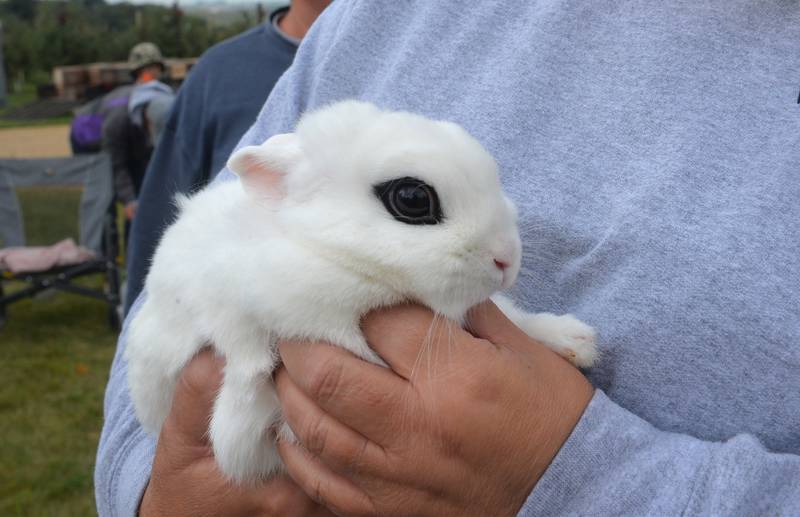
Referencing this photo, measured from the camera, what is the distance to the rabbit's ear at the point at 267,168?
136 cm

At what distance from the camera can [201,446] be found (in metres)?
1.52

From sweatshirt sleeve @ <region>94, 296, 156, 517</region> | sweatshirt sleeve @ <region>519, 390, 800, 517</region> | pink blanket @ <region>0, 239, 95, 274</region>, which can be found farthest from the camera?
pink blanket @ <region>0, 239, 95, 274</region>

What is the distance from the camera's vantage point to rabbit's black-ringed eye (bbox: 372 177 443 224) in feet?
4.09

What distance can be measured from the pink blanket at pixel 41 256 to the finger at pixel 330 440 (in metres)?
6.66

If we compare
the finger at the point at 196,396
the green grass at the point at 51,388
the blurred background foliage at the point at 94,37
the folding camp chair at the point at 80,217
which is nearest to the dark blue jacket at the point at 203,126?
the finger at the point at 196,396

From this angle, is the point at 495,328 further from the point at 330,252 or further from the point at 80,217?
the point at 80,217

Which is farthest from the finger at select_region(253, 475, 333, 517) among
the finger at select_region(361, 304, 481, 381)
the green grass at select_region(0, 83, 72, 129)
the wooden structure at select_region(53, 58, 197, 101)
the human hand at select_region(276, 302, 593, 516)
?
the green grass at select_region(0, 83, 72, 129)

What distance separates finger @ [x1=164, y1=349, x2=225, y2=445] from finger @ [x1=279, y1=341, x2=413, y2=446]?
215 mm

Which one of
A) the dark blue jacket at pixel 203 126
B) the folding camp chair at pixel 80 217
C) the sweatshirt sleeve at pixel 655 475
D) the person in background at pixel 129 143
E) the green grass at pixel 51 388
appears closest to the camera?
the sweatshirt sleeve at pixel 655 475

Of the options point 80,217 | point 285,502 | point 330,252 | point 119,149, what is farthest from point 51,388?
point 330,252

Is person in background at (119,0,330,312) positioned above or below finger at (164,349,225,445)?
below

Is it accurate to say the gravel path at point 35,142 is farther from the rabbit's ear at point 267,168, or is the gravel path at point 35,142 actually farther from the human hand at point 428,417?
the human hand at point 428,417

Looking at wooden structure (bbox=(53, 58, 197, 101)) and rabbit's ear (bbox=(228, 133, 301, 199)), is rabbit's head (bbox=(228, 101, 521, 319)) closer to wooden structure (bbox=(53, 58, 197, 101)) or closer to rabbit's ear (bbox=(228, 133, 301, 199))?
rabbit's ear (bbox=(228, 133, 301, 199))

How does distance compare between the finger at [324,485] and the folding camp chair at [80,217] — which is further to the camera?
the folding camp chair at [80,217]
